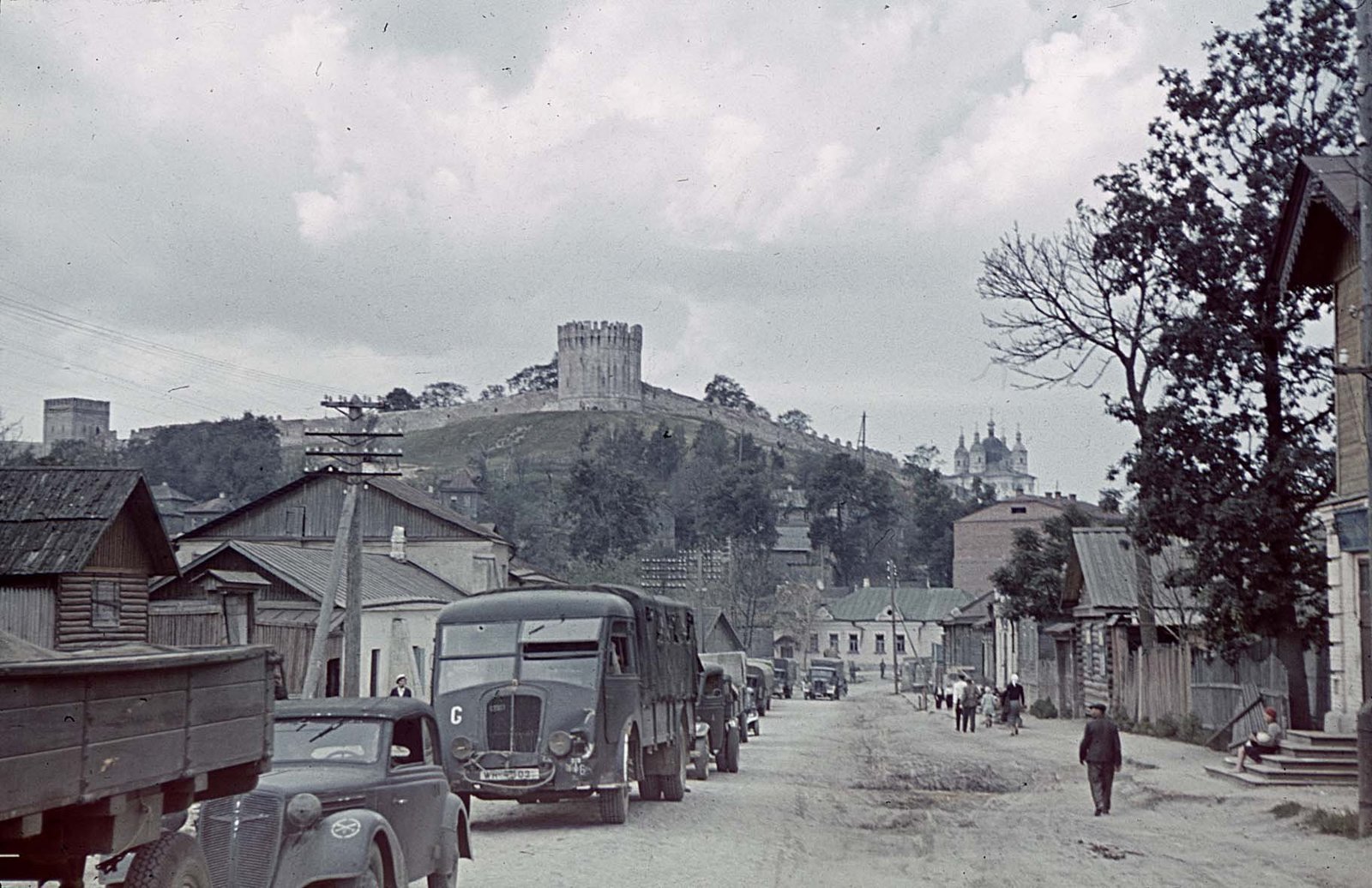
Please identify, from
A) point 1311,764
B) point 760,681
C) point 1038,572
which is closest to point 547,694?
point 1311,764

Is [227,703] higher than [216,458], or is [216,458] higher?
[216,458]

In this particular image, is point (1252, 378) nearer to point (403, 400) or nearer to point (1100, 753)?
point (1100, 753)

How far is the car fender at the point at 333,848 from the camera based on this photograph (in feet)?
31.0

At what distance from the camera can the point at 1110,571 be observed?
47.2 metres

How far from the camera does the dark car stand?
9.30 metres

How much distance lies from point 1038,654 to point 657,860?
1799 inches

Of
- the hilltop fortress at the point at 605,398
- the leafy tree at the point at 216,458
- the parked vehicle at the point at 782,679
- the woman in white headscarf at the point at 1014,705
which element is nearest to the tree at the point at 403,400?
the hilltop fortress at the point at 605,398

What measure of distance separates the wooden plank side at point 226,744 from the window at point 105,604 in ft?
73.8

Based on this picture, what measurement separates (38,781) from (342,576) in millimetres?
41112

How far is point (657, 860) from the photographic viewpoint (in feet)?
51.3

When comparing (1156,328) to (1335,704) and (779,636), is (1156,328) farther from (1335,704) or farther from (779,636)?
(779,636)

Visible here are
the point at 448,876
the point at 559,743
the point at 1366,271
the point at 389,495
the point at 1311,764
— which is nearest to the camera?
the point at 448,876

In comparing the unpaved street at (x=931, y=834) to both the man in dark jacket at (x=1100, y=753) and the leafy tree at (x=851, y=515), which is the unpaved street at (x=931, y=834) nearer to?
the man in dark jacket at (x=1100, y=753)

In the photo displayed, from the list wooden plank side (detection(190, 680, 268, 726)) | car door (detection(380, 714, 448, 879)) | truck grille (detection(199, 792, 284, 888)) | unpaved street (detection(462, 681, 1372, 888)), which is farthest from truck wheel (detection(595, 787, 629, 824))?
wooden plank side (detection(190, 680, 268, 726))
